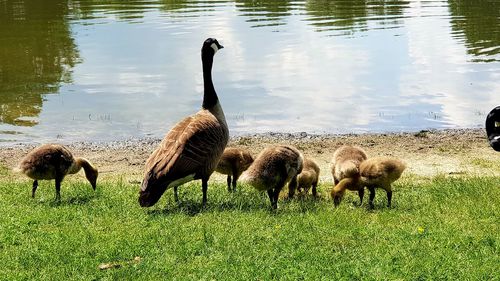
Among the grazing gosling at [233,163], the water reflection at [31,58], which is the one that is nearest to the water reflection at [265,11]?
the water reflection at [31,58]

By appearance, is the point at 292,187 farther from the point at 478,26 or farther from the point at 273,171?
the point at 478,26

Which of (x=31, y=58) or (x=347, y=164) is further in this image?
(x=31, y=58)

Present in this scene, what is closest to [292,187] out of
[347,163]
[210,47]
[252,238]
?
[347,163]

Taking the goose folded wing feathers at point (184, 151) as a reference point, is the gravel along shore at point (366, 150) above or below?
below

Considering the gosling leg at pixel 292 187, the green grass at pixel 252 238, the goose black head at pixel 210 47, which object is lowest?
the gosling leg at pixel 292 187

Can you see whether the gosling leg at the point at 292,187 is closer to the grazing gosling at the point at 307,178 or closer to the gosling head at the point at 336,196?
the grazing gosling at the point at 307,178

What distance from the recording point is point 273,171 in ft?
36.5

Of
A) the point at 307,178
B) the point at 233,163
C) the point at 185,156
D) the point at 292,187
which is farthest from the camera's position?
the point at 233,163

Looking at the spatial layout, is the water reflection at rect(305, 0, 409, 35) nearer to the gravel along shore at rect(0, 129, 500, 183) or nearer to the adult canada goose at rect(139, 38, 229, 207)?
the gravel along shore at rect(0, 129, 500, 183)

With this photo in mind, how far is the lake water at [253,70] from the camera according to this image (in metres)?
22.5

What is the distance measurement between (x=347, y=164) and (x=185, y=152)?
8.98 feet

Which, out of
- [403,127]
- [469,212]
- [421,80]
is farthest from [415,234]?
[421,80]

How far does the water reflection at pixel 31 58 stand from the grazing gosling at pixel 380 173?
44.9 ft

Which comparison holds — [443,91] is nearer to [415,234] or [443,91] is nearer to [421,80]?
[421,80]
